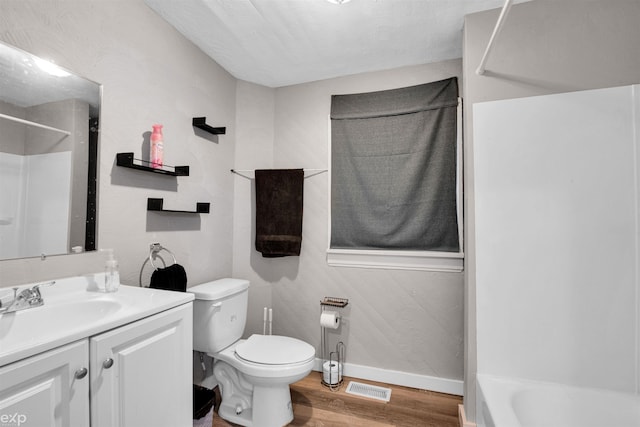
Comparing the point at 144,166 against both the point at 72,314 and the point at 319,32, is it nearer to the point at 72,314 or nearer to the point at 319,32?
the point at 72,314

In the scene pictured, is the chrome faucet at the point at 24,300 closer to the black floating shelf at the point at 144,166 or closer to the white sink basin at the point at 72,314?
the white sink basin at the point at 72,314

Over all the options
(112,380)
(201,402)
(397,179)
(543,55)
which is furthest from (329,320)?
(543,55)

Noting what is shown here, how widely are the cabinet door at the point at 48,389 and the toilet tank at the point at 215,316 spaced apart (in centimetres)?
87

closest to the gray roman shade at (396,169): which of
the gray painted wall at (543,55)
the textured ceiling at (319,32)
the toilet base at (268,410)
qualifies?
the textured ceiling at (319,32)

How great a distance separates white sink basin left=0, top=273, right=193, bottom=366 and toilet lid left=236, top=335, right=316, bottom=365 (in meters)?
0.67

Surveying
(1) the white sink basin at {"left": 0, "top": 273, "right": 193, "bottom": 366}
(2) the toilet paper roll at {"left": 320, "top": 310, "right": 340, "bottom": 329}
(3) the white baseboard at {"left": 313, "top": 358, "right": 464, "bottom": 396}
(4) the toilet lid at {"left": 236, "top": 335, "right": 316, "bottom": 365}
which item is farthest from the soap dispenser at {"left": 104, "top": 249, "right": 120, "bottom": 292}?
(3) the white baseboard at {"left": 313, "top": 358, "right": 464, "bottom": 396}

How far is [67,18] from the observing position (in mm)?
1274

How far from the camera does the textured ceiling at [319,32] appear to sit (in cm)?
166

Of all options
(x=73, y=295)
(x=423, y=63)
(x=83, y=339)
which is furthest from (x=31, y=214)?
(x=423, y=63)

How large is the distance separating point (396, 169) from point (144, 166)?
1.66 metres

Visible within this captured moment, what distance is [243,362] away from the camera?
168 centimetres

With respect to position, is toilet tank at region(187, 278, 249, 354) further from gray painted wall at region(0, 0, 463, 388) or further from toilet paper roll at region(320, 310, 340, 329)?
toilet paper roll at region(320, 310, 340, 329)

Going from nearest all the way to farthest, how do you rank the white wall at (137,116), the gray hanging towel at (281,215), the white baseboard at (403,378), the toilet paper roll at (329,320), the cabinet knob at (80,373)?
the cabinet knob at (80,373) → the white wall at (137,116) → the white baseboard at (403,378) → the toilet paper roll at (329,320) → the gray hanging towel at (281,215)

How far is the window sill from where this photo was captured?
6.92 ft
